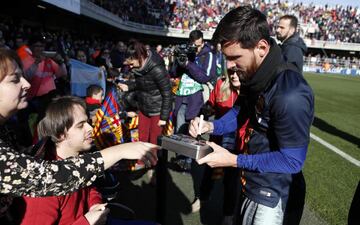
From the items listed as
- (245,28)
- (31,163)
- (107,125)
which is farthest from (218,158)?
(107,125)

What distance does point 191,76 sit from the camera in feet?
16.1

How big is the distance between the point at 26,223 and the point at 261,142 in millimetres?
1503

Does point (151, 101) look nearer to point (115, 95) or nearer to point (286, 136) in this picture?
point (115, 95)

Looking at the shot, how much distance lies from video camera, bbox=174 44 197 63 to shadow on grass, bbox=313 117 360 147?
4605 mm

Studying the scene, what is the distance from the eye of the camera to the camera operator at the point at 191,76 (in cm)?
477

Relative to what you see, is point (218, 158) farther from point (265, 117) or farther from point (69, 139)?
point (69, 139)

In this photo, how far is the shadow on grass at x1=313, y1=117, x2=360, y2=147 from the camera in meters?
7.37

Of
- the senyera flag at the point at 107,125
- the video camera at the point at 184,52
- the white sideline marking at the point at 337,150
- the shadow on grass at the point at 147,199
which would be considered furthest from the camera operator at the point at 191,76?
the white sideline marking at the point at 337,150

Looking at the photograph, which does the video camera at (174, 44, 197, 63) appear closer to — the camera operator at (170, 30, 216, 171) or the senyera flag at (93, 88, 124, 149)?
the camera operator at (170, 30, 216, 171)

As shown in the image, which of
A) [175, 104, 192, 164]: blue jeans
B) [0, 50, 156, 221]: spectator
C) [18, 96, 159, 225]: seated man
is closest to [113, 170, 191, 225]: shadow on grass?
[175, 104, 192, 164]: blue jeans

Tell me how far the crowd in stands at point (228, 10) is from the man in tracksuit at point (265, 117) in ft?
107

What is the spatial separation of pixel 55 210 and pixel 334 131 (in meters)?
7.85

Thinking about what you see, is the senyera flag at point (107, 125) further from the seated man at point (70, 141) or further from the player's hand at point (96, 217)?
the player's hand at point (96, 217)

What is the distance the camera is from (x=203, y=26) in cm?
4178
